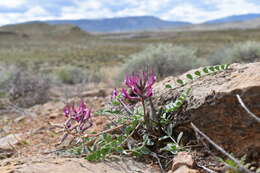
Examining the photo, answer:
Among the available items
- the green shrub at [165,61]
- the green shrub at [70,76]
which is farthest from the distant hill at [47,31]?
the green shrub at [165,61]

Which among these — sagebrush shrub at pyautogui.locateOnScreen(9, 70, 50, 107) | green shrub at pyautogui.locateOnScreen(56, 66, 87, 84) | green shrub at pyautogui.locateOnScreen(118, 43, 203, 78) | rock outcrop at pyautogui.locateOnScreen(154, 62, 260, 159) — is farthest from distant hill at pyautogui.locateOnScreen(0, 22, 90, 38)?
rock outcrop at pyautogui.locateOnScreen(154, 62, 260, 159)

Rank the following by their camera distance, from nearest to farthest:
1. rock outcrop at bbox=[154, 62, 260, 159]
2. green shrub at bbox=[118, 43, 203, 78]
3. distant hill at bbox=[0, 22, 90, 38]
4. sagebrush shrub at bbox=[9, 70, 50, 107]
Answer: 1. rock outcrop at bbox=[154, 62, 260, 159]
2. sagebrush shrub at bbox=[9, 70, 50, 107]
3. green shrub at bbox=[118, 43, 203, 78]
4. distant hill at bbox=[0, 22, 90, 38]

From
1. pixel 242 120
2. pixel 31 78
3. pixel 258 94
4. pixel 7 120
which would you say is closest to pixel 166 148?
pixel 242 120

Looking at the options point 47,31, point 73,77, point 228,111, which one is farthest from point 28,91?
point 47,31

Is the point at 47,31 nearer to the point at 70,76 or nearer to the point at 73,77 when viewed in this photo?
the point at 70,76

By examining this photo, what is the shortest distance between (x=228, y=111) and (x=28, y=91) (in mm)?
6392

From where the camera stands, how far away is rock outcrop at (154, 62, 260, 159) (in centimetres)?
177

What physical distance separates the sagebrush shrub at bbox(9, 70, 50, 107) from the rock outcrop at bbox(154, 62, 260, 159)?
5506mm

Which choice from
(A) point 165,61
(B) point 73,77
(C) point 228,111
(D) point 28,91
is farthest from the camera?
(B) point 73,77

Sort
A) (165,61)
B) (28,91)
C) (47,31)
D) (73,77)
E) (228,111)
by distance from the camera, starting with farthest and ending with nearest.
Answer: (47,31), (73,77), (165,61), (28,91), (228,111)

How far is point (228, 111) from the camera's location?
1.86 meters

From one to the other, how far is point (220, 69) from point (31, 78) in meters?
6.38

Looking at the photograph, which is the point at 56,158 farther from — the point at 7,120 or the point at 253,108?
the point at 7,120

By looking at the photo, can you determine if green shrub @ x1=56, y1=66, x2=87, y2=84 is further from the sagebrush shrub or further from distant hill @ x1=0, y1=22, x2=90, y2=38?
distant hill @ x1=0, y1=22, x2=90, y2=38
